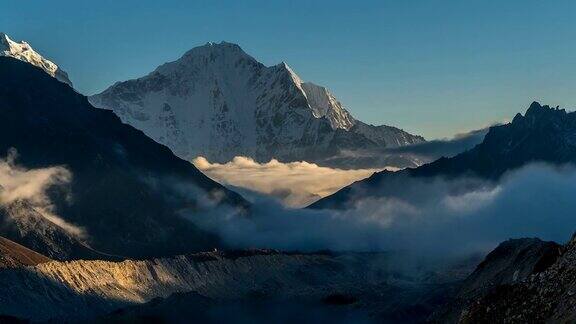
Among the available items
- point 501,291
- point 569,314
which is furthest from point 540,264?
point 569,314

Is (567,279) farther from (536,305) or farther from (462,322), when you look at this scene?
(462,322)

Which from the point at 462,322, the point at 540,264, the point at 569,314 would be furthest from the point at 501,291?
the point at 540,264

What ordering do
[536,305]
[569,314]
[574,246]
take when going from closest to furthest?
1. [569,314]
2. [536,305]
3. [574,246]

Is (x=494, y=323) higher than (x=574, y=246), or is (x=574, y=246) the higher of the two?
(x=574, y=246)

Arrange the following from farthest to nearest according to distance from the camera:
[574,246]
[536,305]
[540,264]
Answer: [540,264] → [574,246] → [536,305]

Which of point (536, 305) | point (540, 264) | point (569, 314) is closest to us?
point (569, 314)

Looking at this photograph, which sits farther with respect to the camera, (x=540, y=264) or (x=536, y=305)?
(x=540, y=264)

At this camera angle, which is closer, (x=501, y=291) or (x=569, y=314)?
(x=569, y=314)

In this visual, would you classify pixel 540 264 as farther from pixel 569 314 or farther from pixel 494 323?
pixel 569 314

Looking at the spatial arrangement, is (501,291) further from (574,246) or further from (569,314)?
(569,314)
